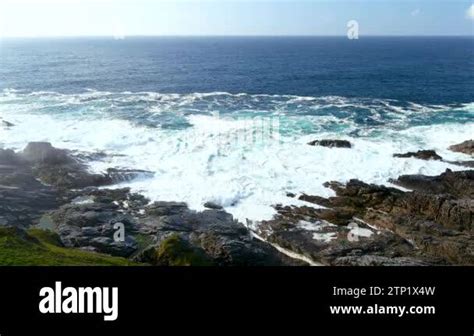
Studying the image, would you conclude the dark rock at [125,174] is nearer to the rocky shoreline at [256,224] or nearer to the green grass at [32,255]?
the rocky shoreline at [256,224]

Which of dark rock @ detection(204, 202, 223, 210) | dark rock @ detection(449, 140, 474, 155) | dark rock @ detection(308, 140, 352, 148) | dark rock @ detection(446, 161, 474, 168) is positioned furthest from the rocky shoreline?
dark rock @ detection(308, 140, 352, 148)

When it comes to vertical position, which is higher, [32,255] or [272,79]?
[272,79]

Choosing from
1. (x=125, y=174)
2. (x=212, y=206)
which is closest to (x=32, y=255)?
(x=212, y=206)

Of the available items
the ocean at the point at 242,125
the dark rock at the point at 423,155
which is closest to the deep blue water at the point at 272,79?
the ocean at the point at 242,125

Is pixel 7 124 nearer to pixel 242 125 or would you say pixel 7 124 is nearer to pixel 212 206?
pixel 242 125
